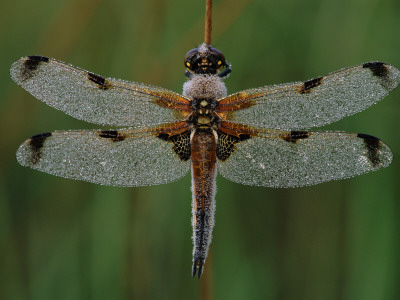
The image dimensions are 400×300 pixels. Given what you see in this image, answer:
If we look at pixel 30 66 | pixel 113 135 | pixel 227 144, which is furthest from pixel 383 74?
pixel 30 66

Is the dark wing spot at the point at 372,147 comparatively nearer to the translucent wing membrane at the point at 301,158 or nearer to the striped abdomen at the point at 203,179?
the translucent wing membrane at the point at 301,158

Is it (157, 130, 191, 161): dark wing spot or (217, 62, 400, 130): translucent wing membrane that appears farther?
(157, 130, 191, 161): dark wing spot

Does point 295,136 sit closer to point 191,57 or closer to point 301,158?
point 301,158

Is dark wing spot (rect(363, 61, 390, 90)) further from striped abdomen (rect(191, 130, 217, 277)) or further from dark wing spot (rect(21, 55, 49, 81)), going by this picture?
dark wing spot (rect(21, 55, 49, 81))

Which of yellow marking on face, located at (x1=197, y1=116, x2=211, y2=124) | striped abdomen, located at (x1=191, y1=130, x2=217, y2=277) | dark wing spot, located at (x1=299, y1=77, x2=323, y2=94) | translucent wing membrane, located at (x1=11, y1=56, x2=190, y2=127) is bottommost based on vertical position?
striped abdomen, located at (x1=191, y1=130, x2=217, y2=277)

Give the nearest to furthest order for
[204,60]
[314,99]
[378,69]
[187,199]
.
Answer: [378,69] < [314,99] < [204,60] < [187,199]

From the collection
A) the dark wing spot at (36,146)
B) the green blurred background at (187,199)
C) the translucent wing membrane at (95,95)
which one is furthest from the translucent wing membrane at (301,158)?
the dark wing spot at (36,146)

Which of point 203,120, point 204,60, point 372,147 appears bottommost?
point 372,147

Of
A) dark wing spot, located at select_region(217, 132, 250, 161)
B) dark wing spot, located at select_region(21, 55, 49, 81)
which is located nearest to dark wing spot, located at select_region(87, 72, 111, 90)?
dark wing spot, located at select_region(21, 55, 49, 81)
